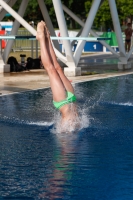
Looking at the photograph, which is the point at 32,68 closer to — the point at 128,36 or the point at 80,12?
the point at 128,36

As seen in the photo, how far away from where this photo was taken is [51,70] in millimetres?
9578

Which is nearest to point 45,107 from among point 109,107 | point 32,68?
point 109,107

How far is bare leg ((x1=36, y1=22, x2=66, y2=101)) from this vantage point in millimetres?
9422

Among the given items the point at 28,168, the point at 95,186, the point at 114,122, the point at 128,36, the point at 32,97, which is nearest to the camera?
the point at 95,186

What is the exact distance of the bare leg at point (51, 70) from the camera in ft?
30.9

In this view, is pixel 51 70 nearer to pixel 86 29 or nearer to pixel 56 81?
pixel 56 81

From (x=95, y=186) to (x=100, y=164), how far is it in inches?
38.4

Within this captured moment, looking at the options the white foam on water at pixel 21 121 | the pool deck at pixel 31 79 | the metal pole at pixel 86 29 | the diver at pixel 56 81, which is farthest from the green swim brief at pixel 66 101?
the metal pole at pixel 86 29

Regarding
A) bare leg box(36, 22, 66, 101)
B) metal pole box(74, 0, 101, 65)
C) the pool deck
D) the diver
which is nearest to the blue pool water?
the diver

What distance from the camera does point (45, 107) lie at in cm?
1262

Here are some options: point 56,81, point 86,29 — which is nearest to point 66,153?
point 56,81

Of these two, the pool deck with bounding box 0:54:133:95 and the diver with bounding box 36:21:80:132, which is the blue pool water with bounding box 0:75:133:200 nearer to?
the diver with bounding box 36:21:80:132

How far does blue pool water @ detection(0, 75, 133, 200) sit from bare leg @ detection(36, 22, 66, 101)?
0.66 meters

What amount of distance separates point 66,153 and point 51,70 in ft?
5.98
